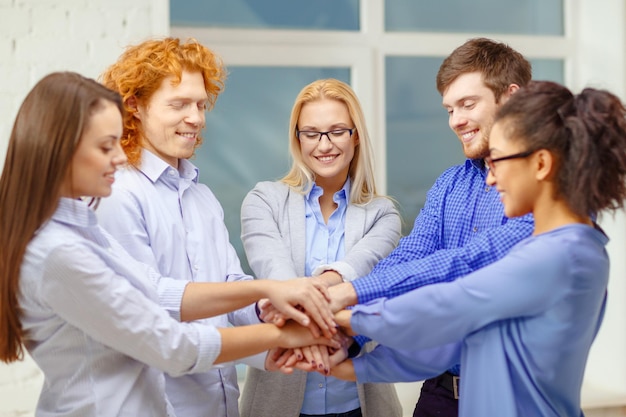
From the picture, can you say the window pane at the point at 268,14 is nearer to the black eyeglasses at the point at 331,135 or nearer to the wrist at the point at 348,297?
the black eyeglasses at the point at 331,135

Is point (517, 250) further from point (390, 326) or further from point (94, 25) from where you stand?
point (94, 25)

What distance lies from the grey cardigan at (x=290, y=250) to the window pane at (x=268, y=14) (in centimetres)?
138

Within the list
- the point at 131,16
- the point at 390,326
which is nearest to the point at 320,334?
the point at 390,326

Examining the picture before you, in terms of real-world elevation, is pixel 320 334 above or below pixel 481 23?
below

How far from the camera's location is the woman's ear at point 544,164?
5.72 feet

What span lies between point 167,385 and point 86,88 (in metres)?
0.78

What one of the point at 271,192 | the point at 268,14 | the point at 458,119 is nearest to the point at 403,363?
the point at 458,119

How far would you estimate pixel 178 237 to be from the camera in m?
2.18

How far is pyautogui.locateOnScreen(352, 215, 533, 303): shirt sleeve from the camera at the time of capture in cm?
202

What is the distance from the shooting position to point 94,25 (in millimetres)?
3002

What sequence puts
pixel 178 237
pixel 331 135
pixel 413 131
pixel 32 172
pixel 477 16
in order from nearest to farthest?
pixel 32 172
pixel 178 237
pixel 331 135
pixel 413 131
pixel 477 16

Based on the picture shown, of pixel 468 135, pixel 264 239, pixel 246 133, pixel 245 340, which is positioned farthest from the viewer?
pixel 246 133

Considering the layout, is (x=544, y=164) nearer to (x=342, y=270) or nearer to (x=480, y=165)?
(x=480, y=165)

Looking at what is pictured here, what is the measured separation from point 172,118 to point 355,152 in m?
0.65
